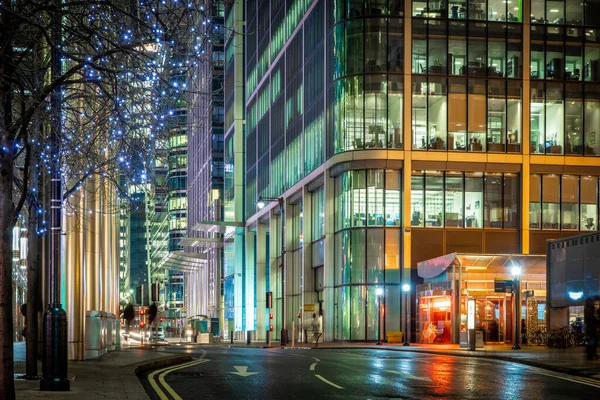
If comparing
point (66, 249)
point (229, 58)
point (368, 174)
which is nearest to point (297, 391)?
point (66, 249)

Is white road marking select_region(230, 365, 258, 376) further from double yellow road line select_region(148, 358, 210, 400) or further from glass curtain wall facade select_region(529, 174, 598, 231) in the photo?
glass curtain wall facade select_region(529, 174, 598, 231)

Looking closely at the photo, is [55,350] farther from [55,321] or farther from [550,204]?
[550,204]

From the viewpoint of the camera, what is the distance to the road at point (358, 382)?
1585cm

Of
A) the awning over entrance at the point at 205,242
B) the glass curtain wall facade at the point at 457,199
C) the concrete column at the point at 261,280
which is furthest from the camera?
the awning over entrance at the point at 205,242

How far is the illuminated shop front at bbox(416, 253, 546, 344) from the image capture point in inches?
1859

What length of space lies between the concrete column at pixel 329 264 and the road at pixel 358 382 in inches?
1327

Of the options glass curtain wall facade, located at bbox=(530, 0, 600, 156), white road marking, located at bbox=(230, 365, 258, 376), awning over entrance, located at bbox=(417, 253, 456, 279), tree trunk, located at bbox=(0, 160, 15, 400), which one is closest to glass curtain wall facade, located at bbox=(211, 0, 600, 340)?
glass curtain wall facade, located at bbox=(530, 0, 600, 156)

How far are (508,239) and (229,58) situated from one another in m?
52.3

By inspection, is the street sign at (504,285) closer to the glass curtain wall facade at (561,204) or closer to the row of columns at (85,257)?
the row of columns at (85,257)

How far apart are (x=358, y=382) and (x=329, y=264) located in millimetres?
40462

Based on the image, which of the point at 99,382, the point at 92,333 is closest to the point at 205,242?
the point at 92,333

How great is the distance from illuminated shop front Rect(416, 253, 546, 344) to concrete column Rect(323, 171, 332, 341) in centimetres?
723

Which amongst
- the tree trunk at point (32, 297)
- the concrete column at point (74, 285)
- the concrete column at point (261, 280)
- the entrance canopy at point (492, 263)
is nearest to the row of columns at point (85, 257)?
the concrete column at point (74, 285)

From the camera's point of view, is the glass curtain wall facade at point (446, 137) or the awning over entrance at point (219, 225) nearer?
the glass curtain wall facade at point (446, 137)
